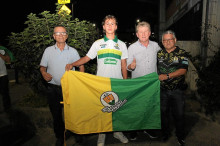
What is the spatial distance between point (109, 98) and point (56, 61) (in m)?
1.11

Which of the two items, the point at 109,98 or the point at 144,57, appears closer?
the point at 109,98

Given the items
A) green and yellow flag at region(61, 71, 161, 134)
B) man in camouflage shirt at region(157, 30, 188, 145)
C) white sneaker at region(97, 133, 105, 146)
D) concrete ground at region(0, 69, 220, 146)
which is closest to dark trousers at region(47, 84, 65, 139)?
green and yellow flag at region(61, 71, 161, 134)

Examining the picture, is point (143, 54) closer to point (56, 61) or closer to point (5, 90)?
point (56, 61)

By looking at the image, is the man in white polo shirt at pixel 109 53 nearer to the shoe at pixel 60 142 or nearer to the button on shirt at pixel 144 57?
the button on shirt at pixel 144 57

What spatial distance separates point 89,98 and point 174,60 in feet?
5.21

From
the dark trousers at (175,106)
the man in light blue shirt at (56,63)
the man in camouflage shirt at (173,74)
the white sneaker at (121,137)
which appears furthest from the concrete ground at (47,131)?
the man in light blue shirt at (56,63)

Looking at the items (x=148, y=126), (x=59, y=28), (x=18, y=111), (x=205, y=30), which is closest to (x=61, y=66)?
(x=59, y=28)

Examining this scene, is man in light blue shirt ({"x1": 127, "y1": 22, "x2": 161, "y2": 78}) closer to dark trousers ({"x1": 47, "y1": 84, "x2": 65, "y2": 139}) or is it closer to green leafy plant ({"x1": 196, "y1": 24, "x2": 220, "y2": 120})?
dark trousers ({"x1": 47, "y1": 84, "x2": 65, "y2": 139})

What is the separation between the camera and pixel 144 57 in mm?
3355

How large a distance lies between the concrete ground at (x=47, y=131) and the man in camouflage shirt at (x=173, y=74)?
0.58 metres

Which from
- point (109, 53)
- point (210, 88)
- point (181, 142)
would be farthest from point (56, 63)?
point (210, 88)

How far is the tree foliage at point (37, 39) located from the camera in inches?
172

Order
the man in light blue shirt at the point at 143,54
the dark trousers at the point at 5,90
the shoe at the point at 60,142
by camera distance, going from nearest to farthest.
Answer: the man in light blue shirt at the point at 143,54 < the shoe at the point at 60,142 < the dark trousers at the point at 5,90

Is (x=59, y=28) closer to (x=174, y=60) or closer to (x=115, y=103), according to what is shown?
(x=115, y=103)
